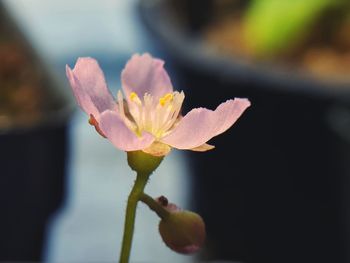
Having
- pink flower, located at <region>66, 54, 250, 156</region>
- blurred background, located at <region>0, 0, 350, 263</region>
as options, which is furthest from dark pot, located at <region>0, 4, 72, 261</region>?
pink flower, located at <region>66, 54, 250, 156</region>

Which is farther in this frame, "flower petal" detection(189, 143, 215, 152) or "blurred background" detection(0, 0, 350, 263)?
"blurred background" detection(0, 0, 350, 263)

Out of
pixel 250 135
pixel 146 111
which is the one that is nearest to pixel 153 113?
pixel 146 111

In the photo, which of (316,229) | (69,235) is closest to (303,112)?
(316,229)

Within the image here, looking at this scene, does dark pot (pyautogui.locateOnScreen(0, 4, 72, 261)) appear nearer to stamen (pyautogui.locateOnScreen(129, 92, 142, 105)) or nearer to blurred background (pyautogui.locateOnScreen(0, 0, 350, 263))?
blurred background (pyautogui.locateOnScreen(0, 0, 350, 263))

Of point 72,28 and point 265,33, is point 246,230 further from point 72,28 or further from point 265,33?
point 72,28

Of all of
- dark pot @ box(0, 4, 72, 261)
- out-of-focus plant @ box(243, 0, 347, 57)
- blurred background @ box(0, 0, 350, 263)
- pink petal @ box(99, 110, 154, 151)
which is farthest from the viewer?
out-of-focus plant @ box(243, 0, 347, 57)

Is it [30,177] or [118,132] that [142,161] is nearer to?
[118,132]
